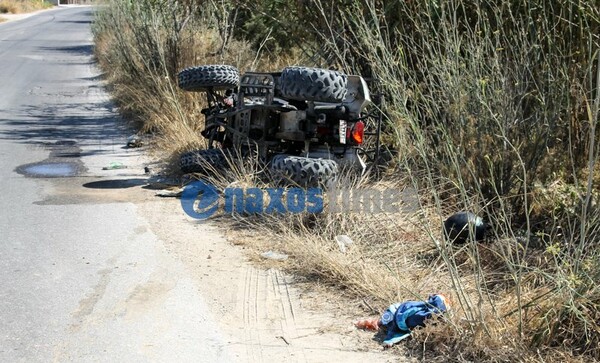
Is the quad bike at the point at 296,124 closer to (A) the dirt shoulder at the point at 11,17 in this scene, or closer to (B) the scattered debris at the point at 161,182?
(B) the scattered debris at the point at 161,182

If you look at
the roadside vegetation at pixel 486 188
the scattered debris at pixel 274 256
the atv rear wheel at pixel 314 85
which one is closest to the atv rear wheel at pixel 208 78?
the roadside vegetation at pixel 486 188

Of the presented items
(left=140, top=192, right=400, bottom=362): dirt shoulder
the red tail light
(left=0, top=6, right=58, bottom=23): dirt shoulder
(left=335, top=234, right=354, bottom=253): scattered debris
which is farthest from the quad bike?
(left=0, top=6, right=58, bottom=23): dirt shoulder

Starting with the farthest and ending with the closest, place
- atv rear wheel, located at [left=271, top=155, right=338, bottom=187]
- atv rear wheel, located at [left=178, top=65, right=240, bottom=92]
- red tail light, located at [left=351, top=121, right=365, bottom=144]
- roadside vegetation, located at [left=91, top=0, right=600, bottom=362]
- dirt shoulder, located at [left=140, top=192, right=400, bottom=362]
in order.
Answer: atv rear wheel, located at [left=178, top=65, right=240, bottom=92]
red tail light, located at [left=351, top=121, right=365, bottom=144]
atv rear wheel, located at [left=271, top=155, right=338, bottom=187]
dirt shoulder, located at [left=140, top=192, right=400, bottom=362]
roadside vegetation, located at [left=91, top=0, right=600, bottom=362]

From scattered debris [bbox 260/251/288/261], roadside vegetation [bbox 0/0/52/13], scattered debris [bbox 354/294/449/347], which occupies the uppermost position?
scattered debris [bbox 354/294/449/347]

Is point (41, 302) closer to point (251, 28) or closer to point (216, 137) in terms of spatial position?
point (216, 137)

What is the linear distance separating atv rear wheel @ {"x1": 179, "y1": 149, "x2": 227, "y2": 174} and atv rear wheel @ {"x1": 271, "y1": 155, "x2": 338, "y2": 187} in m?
1.24

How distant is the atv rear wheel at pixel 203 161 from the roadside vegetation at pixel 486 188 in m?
0.18

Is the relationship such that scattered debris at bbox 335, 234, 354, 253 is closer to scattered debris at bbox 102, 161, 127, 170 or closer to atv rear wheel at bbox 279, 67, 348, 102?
atv rear wheel at bbox 279, 67, 348, 102

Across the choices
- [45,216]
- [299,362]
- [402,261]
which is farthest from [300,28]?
[299,362]

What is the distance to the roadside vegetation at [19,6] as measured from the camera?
2434 inches

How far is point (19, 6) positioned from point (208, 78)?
59.7m

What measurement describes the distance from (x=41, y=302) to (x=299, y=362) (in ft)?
6.37

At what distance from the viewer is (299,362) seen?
437 cm

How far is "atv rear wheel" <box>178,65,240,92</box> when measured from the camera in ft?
30.8
